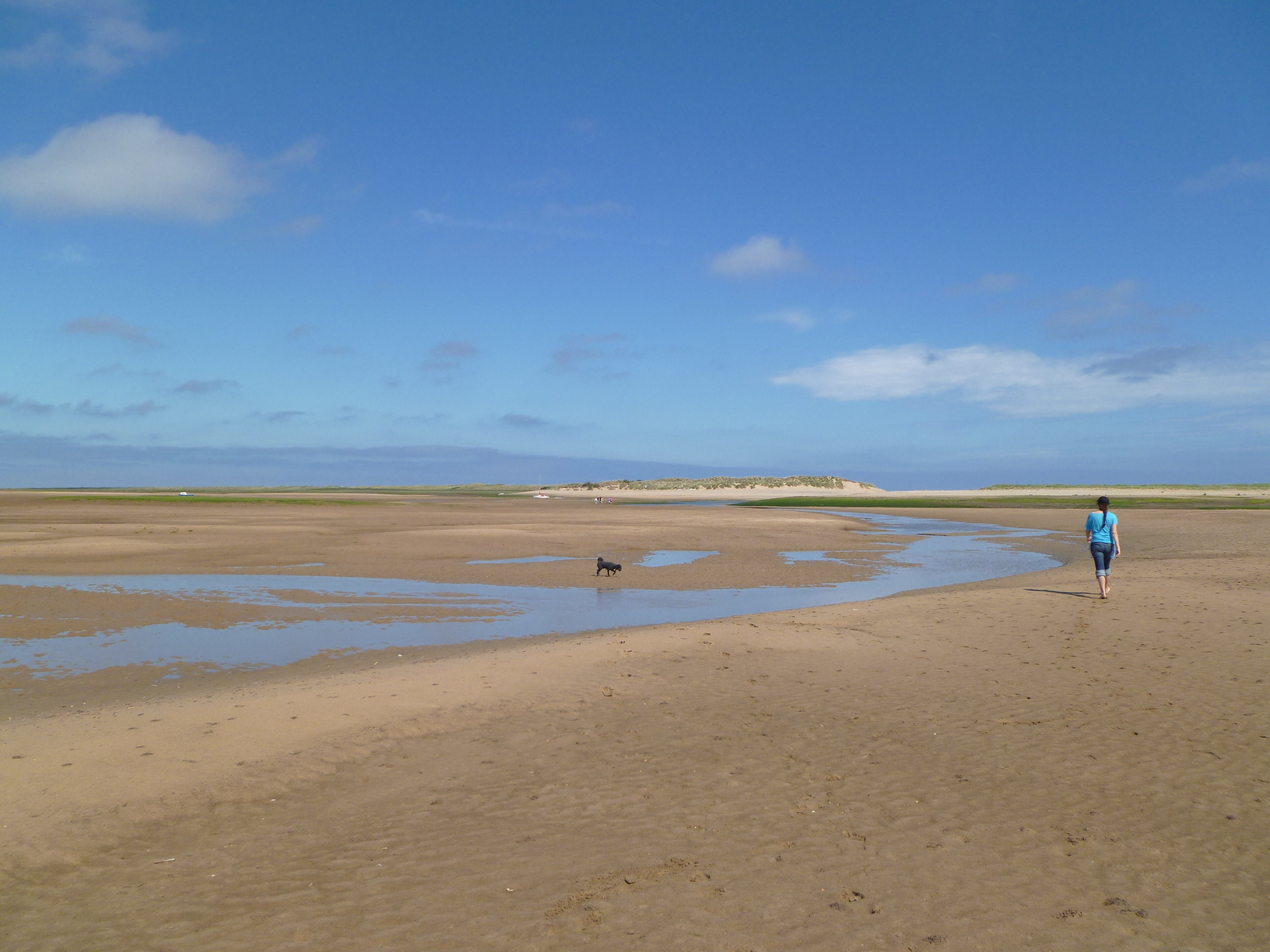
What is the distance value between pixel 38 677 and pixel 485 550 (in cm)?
2041

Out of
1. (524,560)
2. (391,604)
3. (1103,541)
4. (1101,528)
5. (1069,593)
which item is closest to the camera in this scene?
(1103,541)

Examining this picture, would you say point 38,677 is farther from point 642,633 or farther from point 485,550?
point 485,550

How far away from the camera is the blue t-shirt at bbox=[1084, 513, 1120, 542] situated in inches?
671

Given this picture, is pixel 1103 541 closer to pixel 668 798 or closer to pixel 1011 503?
pixel 668 798

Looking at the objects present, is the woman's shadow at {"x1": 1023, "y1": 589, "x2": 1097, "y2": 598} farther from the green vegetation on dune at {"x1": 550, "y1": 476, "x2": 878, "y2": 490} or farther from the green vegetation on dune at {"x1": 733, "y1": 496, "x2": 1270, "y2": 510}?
the green vegetation on dune at {"x1": 550, "y1": 476, "x2": 878, "y2": 490}

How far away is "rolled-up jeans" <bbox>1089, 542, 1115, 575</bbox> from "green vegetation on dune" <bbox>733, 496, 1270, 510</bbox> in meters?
53.1

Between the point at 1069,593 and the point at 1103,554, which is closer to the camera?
the point at 1103,554

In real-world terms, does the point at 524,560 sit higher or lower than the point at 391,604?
higher

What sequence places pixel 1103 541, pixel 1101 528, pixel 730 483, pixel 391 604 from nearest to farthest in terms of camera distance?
1. pixel 1103 541
2. pixel 1101 528
3. pixel 391 604
4. pixel 730 483

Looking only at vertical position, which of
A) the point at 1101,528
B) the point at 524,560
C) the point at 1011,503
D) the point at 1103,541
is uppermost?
the point at 1101,528

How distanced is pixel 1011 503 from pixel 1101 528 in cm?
7253

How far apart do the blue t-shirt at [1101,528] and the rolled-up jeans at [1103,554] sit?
81 mm

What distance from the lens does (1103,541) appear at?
17062 mm

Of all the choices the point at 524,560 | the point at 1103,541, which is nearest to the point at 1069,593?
the point at 1103,541
